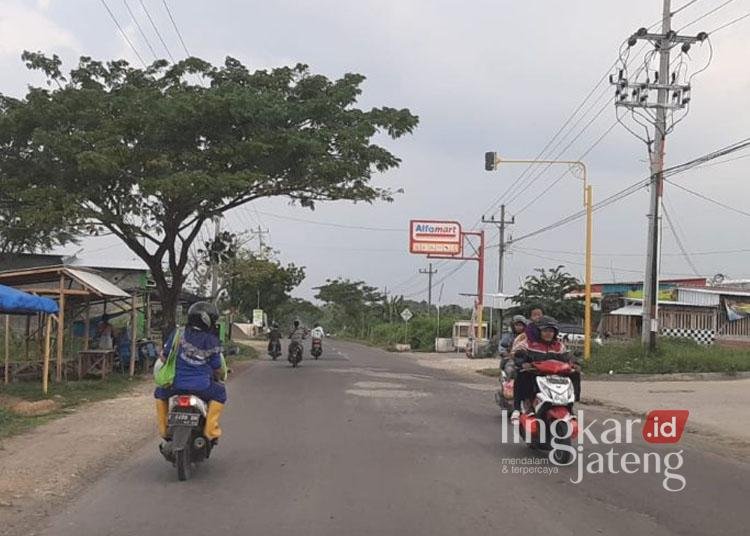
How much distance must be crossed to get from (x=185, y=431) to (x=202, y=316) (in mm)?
A: 1175

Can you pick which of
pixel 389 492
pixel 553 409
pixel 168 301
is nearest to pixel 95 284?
pixel 168 301

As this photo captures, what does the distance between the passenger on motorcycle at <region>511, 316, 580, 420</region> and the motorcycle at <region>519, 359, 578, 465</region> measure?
101mm

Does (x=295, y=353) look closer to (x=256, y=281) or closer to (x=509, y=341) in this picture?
(x=509, y=341)

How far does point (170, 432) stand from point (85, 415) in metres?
5.97

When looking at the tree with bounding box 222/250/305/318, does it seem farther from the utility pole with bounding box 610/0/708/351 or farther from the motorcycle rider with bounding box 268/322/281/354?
the utility pole with bounding box 610/0/708/351

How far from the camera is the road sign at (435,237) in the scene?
1784 inches

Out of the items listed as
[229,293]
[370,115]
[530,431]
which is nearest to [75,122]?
[370,115]

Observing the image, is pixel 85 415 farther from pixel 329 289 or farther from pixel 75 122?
pixel 329 289

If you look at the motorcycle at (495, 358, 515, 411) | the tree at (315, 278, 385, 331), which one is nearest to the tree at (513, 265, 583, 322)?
the motorcycle at (495, 358, 515, 411)

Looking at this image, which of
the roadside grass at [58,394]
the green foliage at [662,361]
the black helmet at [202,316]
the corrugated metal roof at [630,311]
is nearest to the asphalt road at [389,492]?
the black helmet at [202,316]

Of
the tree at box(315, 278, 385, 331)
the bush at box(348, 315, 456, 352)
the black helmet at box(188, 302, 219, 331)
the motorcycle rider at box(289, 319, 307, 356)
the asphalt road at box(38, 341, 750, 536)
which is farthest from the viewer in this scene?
the tree at box(315, 278, 385, 331)

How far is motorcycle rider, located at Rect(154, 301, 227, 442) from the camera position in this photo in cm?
791

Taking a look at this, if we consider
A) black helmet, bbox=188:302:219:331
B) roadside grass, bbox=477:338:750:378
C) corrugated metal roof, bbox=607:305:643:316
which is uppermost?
corrugated metal roof, bbox=607:305:643:316

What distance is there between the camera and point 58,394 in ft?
50.9
